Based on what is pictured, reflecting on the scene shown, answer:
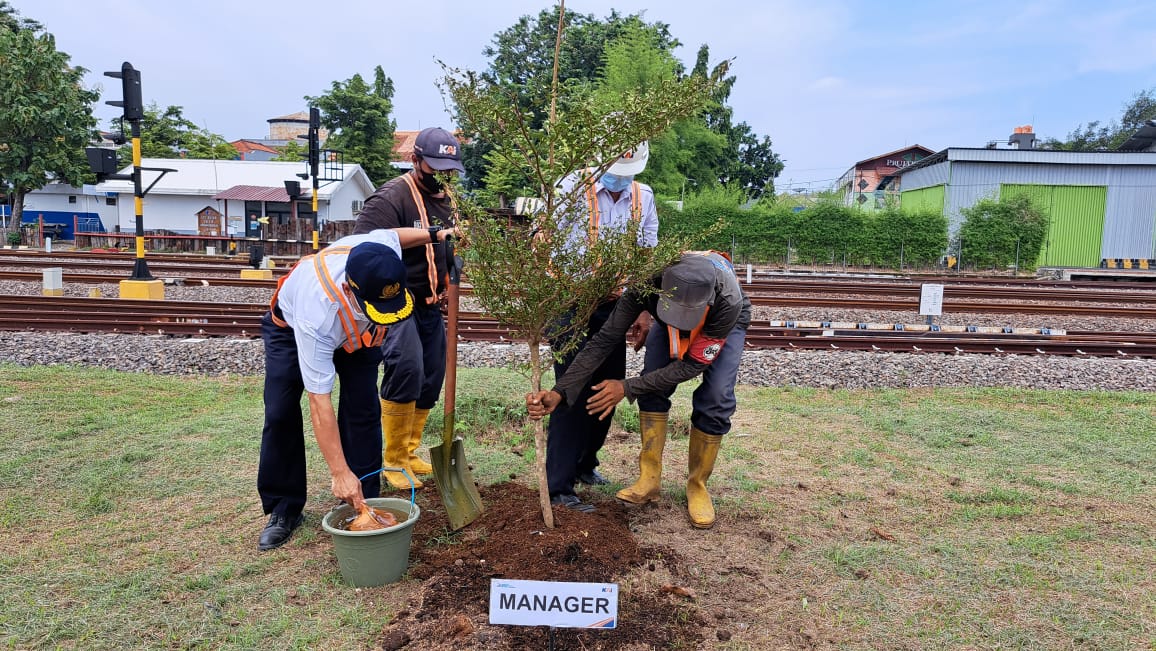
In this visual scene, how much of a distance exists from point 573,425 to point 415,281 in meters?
1.40

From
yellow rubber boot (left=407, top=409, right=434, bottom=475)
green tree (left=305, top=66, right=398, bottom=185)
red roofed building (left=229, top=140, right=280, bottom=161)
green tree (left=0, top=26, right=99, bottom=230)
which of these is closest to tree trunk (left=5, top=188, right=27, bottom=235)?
green tree (left=0, top=26, right=99, bottom=230)

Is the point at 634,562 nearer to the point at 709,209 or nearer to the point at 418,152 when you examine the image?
the point at 418,152

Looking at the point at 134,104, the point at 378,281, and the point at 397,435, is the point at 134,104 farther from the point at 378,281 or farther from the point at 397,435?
the point at 378,281

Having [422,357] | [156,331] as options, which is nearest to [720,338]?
[422,357]

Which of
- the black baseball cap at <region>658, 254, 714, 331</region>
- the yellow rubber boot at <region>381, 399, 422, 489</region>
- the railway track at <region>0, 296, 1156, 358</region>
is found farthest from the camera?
the railway track at <region>0, 296, 1156, 358</region>

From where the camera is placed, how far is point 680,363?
412 cm

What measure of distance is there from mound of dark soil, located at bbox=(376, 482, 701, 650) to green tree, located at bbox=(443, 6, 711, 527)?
95 centimetres

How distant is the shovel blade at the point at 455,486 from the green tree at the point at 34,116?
39263 mm

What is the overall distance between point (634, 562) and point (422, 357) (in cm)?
200

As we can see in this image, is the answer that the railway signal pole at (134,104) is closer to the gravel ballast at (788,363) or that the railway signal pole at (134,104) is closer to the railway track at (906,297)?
the railway track at (906,297)

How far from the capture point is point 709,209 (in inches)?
1273

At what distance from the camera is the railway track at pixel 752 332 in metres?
9.91

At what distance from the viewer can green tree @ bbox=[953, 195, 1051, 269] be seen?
29266 millimetres

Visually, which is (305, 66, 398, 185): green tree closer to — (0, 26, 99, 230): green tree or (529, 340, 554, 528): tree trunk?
(0, 26, 99, 230): green tree
